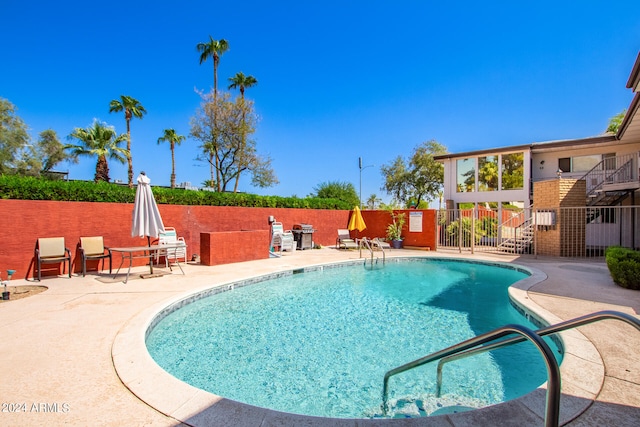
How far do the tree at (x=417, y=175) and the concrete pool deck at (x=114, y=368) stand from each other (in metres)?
22.5

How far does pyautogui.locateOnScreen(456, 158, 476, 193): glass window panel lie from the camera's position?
1859cm

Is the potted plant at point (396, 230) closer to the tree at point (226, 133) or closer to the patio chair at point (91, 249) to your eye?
the tree at point (226, 133)

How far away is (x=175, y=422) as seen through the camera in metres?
2.19

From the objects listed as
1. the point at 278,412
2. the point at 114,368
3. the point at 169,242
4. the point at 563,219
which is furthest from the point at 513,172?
the point at 114,368

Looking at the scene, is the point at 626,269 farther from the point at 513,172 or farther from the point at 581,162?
the point at 513,172

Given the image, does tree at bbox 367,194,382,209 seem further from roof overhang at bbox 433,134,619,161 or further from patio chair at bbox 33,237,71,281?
patio chair at bbox 33,237,71,281

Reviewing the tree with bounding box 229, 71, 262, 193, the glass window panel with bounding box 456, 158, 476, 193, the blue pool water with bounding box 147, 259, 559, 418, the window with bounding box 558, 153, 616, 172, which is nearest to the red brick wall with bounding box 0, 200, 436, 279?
the blue pool water with bounding box 147, 259, 559, 418

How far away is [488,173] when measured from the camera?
18.4 metres

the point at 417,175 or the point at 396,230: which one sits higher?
the point at 417,175

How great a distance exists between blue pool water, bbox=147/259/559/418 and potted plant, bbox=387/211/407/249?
23.7 feet

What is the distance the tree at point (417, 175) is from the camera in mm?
27641

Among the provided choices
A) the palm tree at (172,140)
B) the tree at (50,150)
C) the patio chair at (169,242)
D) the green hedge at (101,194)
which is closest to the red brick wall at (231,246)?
the patio chair at (169,242)

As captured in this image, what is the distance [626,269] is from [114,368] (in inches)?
362

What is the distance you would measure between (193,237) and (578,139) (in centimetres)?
1866
